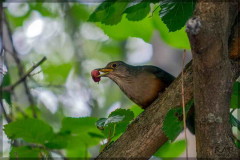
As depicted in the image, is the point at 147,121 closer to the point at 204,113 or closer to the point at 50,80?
the point at 204,113

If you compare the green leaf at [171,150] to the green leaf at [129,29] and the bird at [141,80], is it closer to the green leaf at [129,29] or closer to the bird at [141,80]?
the bird at [141,80]

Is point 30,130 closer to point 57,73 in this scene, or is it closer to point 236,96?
point 236,96

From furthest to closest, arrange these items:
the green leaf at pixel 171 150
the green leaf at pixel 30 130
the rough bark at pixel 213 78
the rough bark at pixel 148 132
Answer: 1. the green leaf at pixel 171 150
2. the green leaf at pixel 30 130
3. the rough bark at pixel 148 132
4. the rough bark at pixel 213 78

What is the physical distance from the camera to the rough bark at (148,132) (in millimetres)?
3041

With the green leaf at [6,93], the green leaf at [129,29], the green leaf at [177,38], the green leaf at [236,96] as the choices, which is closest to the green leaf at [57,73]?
the green leaf at [6,93]

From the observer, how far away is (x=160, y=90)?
432cm

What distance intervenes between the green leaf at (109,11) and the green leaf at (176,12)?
0.96 ft

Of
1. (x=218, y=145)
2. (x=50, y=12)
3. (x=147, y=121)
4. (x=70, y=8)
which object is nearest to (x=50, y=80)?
(x=50, y=12)

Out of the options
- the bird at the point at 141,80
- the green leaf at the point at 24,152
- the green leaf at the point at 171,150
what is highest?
the bird at the point at 141,80

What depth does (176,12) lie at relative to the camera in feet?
9.33

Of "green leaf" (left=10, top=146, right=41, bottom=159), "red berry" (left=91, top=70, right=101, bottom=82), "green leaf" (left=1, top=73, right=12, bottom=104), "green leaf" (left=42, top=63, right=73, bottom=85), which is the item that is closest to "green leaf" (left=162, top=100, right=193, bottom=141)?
"green leaf" (left=10, top=146, right=41, bottom=159)

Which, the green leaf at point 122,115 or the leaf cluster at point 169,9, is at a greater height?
the leaf cluster at point 169,9

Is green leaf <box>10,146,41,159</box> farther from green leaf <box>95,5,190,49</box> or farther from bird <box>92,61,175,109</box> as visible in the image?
green leaf <box>95,5,190,49</box>

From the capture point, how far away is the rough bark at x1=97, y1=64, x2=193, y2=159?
3041 mm
